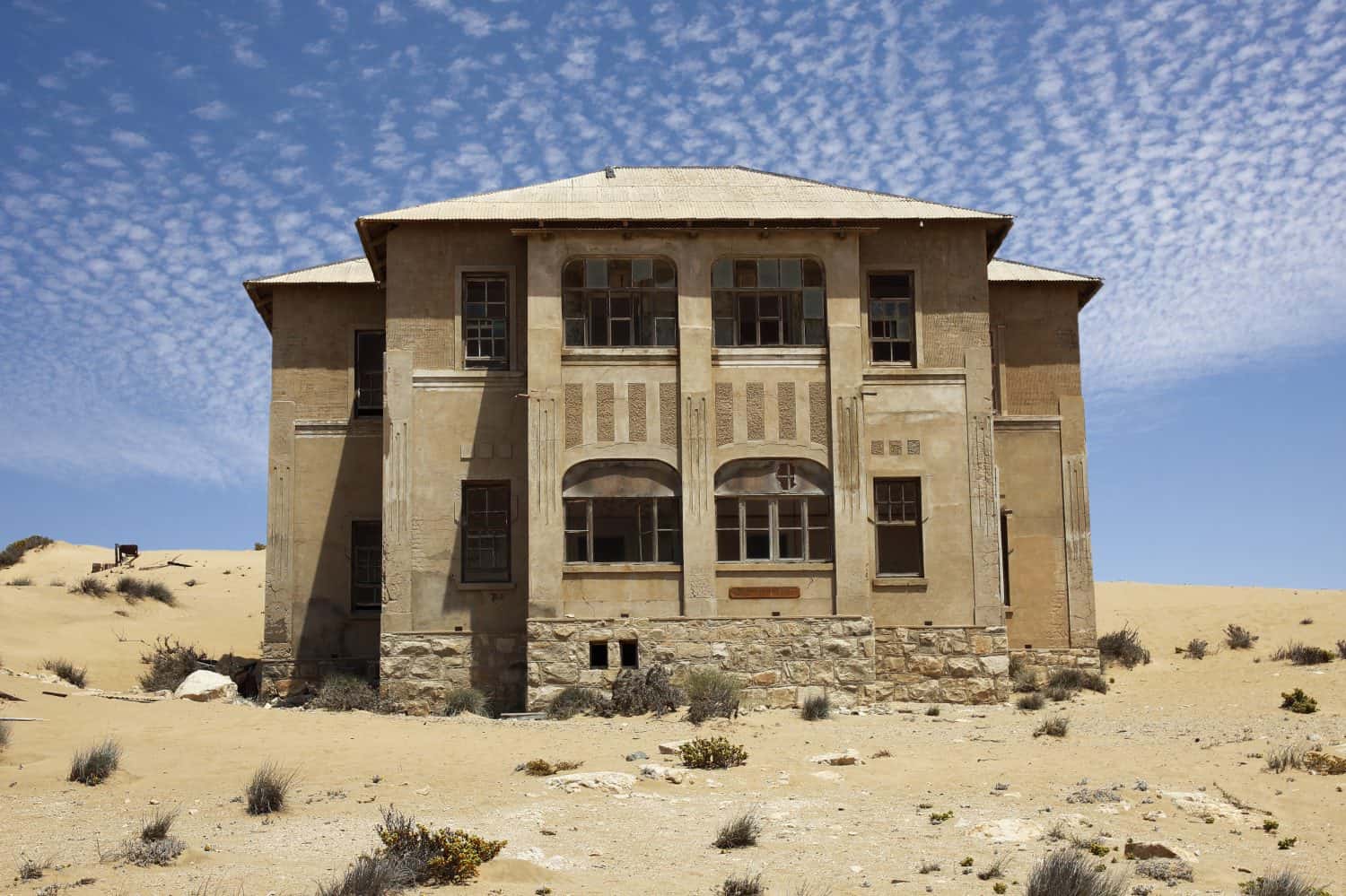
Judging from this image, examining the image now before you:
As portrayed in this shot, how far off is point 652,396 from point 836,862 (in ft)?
40.4

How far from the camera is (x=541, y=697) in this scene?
21.5 meters

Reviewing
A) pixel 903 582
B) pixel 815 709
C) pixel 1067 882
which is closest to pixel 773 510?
pixel 903 582

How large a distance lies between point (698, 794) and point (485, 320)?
11656 millimetres

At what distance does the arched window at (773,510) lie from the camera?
73.5ft

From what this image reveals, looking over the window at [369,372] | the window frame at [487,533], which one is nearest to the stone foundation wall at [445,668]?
the window frame at [487,533]

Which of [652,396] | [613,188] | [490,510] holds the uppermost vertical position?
[613,188]

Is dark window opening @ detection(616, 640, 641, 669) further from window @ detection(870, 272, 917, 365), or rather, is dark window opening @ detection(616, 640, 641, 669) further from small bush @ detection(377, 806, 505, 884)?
small bush @ detection(377, 806, 505, 884)

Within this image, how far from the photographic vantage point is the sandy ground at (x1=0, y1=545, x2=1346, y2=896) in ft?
36.1

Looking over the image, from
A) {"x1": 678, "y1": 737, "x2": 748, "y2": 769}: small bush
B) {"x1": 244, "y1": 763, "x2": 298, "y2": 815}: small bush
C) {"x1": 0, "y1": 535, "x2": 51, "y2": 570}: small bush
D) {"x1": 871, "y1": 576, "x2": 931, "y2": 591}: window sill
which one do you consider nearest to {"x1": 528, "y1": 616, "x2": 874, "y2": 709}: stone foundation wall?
{"x1": 871, "y1": 576, "x2": 931, "y2": 591}: window sill

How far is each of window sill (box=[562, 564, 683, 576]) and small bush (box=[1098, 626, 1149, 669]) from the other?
11299mm

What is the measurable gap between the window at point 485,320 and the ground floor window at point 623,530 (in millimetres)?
3226

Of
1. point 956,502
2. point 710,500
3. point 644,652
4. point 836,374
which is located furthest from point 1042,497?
point 644,652

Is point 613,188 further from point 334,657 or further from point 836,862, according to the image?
point 836,862

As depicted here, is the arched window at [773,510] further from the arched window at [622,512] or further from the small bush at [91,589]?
the small bush at [91,589]
